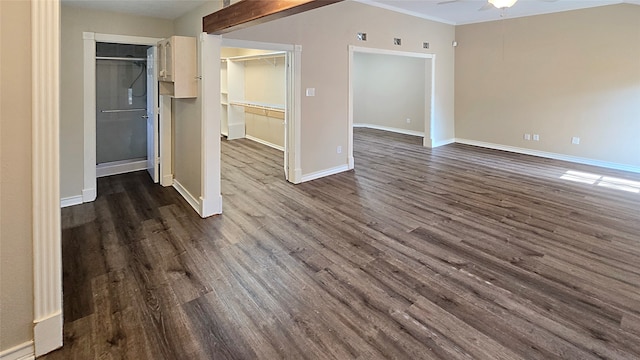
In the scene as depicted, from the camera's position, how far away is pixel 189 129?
4527mm

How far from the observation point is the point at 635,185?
5492 mm

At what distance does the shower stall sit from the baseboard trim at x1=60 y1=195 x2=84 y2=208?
4.62 feet

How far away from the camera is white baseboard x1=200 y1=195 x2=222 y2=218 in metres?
4.14

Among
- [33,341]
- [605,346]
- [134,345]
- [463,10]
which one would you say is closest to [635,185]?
[463,10]

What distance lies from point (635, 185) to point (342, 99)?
186 inches

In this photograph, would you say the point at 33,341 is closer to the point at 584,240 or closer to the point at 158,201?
the point at 158,201

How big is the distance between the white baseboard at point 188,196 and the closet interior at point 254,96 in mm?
2960

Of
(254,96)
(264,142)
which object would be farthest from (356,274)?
(254,96)

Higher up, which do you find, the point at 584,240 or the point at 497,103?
the point at 497,103

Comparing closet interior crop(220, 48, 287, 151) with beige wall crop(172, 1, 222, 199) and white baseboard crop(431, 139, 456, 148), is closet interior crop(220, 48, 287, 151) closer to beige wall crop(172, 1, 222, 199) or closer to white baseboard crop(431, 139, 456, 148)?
beige wall crop(172, 1, 222, 199)

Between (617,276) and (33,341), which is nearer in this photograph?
(33,341)

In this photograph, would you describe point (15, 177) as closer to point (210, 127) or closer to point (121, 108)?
point (210, 127)

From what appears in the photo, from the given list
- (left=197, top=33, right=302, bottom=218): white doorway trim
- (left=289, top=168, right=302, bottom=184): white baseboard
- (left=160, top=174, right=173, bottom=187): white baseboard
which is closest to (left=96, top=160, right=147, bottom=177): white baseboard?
(left=160, top=174, right=173, bottom=187): white baseboard

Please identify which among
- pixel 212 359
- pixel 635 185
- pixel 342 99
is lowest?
pixel 212 359
